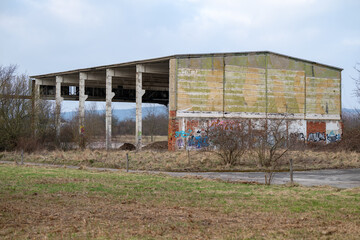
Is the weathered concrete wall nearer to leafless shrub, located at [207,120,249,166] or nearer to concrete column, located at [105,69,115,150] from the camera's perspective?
concrete column, located at [105,69,115,150]

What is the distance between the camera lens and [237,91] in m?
39.1

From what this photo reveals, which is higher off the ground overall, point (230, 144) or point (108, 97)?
point (108, 97)

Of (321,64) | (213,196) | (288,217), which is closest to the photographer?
(288,217)

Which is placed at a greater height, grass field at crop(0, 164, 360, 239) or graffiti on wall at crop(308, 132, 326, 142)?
graffiti on wall at crop(308, 132, 326, 142)

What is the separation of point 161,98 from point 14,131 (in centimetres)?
2445

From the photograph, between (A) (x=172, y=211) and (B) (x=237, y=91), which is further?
(B) (x=237, y=91)

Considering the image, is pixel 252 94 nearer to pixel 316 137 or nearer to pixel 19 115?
pixel 316 137

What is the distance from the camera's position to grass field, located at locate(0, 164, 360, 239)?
324 inches

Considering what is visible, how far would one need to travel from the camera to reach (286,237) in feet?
25.8

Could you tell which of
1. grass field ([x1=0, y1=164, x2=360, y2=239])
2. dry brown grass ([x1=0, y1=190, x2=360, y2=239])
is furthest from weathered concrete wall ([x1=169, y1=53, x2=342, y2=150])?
dry brown grass ([x1=0, y1=190, x2=360, y2=239])

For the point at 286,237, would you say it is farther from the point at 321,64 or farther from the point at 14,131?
the point at 321,64

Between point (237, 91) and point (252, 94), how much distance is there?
64.7 inches

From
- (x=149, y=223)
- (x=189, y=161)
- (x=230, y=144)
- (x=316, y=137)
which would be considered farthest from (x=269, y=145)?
(x=316, y=137)

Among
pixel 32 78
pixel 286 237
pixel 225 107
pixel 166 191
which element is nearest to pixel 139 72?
pixel 225 107
